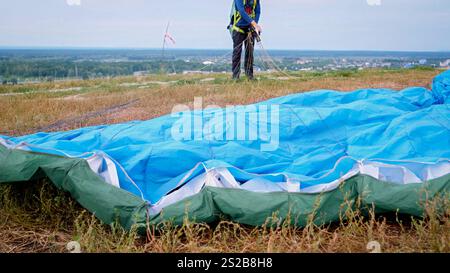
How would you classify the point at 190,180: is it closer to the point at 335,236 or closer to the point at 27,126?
the point at 335,236

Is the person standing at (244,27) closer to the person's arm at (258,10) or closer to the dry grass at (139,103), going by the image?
the person's arm at (258,10)

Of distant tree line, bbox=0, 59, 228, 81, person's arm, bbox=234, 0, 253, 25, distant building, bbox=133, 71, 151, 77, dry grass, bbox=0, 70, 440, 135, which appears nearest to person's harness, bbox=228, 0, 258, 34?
person's arm, bbox=234, 0, 253, 25

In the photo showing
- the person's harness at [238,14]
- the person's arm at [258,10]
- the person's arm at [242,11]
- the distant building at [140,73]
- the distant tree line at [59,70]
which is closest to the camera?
the person's arm at [242,11]

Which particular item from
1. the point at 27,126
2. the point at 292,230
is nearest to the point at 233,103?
the point at 27,126

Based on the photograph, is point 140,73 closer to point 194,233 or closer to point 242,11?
point 242,11

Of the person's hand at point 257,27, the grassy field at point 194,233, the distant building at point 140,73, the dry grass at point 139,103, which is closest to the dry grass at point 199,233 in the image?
the grassy field at point 194,233

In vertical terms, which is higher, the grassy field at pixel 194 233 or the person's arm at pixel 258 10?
the person's arm at pixel 258 10

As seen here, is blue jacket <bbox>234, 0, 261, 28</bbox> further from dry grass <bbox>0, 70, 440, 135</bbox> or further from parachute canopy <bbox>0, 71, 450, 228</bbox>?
parachute canopy <bbox>0, 71, 450, 228</bbox>

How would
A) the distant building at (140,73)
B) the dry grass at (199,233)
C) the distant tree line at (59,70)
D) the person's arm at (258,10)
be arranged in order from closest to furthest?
1. the dry grass at (199,233)
2. the person's arm at (258,10)
3. the distant tree line at (59,70)
4. the distant building at (140,73)
